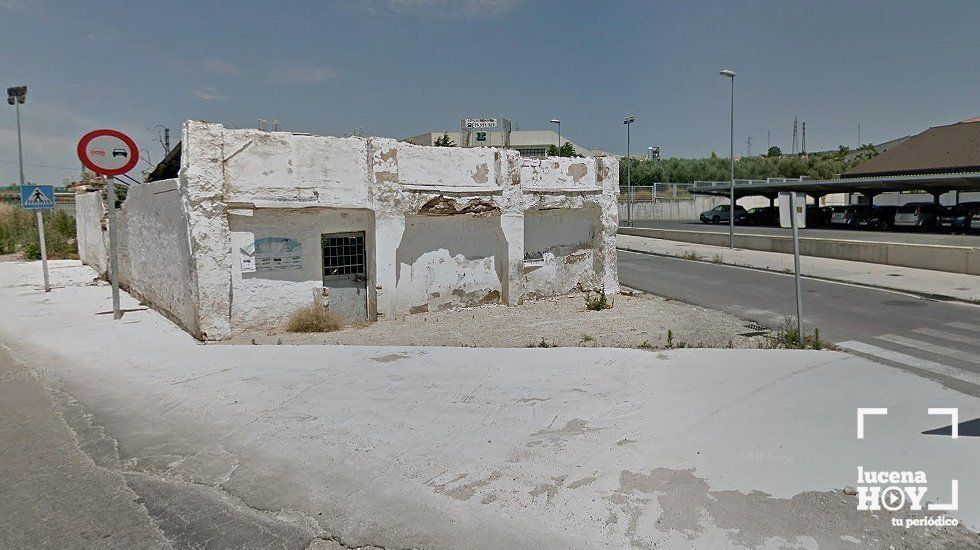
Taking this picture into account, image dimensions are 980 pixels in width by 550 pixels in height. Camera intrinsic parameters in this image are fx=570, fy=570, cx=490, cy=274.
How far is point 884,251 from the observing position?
1961 cm

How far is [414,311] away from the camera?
1194cm

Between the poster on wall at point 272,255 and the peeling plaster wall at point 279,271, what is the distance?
0.22 ft

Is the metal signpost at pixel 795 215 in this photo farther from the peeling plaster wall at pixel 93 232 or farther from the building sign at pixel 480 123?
the peeling plaster wall at pixel 93 232

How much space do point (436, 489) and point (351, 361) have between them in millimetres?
4045

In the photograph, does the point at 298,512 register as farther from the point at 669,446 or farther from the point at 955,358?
the point at 955,358

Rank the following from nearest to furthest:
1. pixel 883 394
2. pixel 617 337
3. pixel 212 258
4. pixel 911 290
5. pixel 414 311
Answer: pixel 883 394, pixel 212 258, pixel 617 337, pixel 414 311, pixel 911 290

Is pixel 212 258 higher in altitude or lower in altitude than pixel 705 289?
higher

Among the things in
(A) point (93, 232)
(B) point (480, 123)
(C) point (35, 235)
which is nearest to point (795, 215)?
(B) point (480, 123)

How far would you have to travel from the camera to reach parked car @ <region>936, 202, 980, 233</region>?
30859mm

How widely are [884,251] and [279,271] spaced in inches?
778

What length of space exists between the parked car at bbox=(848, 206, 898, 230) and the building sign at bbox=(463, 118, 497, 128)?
101 feet

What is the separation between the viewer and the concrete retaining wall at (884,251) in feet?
56.0

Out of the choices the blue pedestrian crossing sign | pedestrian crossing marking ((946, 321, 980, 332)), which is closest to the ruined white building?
the blue pedestrian crossing sign

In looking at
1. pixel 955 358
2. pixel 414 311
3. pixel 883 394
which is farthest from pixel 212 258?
pixel 955 358
